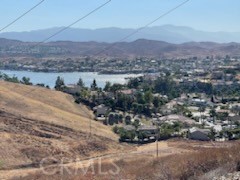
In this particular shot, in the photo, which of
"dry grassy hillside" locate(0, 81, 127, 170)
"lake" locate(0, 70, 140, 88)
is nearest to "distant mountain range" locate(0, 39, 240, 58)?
"lake" locate(0, 70, 140, 88)

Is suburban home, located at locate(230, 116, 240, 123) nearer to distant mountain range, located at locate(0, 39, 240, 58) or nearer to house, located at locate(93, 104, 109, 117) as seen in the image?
house, located at locate(93, 104, 109, 117)

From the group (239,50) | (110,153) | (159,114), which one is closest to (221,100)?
(159,114)

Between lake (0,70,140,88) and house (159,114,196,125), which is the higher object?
lake (0,70,140,88)

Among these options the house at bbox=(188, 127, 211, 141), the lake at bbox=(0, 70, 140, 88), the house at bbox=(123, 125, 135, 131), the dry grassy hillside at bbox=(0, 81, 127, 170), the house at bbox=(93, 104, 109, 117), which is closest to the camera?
the dry grassy hillside at bbox=(0, 81, 127, 170)

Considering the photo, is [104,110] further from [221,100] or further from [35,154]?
[221,100]

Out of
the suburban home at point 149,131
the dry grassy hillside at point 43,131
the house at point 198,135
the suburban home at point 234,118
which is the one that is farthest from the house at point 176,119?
the dry grassy hillside at point 43,131

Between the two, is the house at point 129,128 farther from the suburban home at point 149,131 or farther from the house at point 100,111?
the house at point 100,111

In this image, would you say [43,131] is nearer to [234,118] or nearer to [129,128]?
[129,128]

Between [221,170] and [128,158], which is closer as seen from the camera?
[221,170]
